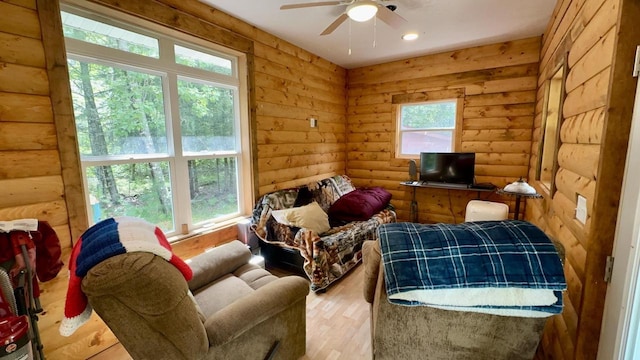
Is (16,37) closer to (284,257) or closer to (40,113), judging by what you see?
(40,113)

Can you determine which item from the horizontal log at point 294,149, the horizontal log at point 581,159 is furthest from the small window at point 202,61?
the horizontal log at point 581,159

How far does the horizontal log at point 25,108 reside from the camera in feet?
4.85

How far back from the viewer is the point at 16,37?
1496 millimetres

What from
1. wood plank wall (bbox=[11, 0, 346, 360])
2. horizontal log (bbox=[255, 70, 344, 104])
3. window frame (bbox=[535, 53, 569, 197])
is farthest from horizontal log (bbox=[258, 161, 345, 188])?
window frame (bbox=[535, 53, 569, 197])

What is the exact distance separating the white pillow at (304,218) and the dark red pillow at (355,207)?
1.56 feet

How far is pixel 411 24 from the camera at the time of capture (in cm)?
289

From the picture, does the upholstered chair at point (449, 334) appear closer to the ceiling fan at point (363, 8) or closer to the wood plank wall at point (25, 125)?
the ceiling fan at point (363, 8)

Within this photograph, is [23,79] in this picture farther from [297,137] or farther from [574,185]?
[574,185]

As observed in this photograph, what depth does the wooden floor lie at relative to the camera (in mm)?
1788

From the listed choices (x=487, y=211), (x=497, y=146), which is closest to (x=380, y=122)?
(x=497, y=146)

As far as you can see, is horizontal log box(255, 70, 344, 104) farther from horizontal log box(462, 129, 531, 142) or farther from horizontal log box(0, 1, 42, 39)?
horizontal log box(462, 129, 531, 142)

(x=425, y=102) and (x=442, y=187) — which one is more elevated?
(x=425, y=102)

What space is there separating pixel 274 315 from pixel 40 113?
1817mm

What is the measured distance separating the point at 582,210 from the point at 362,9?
182 cm
